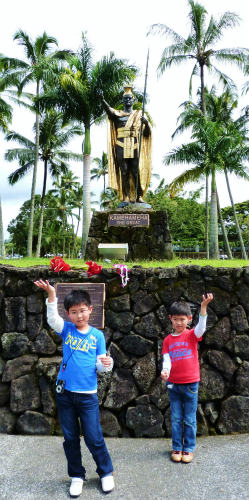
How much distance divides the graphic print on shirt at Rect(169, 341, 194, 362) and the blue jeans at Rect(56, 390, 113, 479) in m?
0.82

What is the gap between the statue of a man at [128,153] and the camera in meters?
7.78

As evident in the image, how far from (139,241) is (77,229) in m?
32.8

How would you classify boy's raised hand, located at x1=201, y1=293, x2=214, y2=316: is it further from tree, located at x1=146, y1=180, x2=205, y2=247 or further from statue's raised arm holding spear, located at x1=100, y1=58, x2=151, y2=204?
tree, located at x1=146, y1=180, x2=205, y2=247

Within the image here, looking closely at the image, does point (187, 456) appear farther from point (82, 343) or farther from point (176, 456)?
Answer: point (82, 343)

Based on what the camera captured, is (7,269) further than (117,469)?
Yes

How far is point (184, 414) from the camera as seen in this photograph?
3.21 m

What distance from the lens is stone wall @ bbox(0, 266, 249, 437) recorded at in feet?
12.7

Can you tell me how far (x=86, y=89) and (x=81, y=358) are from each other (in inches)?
535

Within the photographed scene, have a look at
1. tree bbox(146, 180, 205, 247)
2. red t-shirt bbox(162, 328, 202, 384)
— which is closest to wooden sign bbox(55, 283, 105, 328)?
red t-shirt bbox(162, 328, 202, 384)

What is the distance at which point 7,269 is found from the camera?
418cm

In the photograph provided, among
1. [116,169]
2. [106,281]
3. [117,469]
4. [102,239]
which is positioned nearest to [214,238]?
[116,169]

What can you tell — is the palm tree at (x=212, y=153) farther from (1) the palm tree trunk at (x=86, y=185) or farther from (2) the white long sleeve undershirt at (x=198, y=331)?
(2) the white long sleeve undershirt at (x=198, y=331)

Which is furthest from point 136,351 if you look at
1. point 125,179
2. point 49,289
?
point 125,179

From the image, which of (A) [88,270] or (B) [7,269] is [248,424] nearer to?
(A) [88,270]
